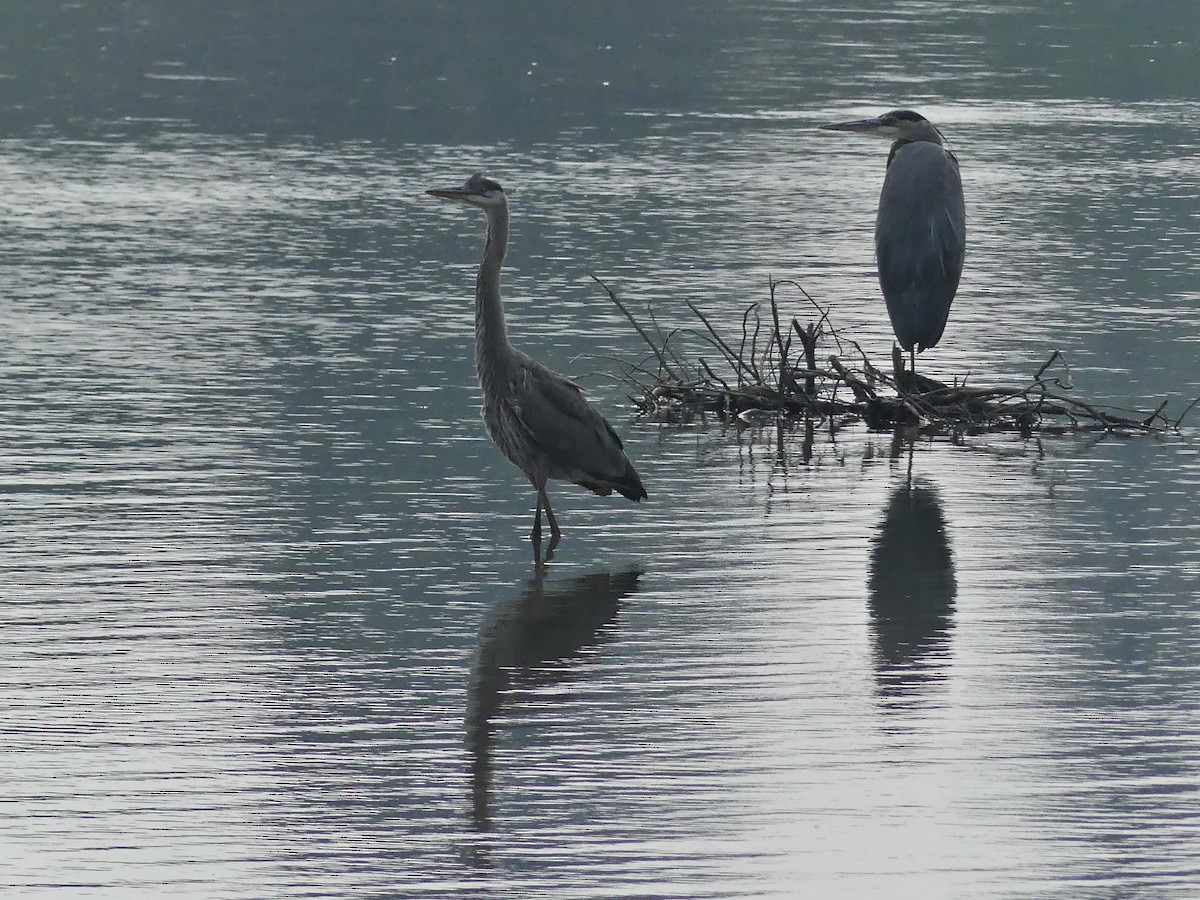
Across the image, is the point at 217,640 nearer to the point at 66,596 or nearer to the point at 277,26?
the point at 66,596

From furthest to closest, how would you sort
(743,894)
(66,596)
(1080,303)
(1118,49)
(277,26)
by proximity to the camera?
(277,26)
(1118,49)
(1080,303)
(66,596)
(743,894)

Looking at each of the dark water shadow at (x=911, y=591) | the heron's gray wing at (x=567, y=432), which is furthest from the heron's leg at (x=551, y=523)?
the dark water shadow at (x=911, y=591)

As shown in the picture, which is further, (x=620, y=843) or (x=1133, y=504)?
(x=1133, y=504)

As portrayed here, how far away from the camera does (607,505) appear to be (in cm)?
1162

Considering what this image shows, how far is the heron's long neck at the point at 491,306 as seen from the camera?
1047cm

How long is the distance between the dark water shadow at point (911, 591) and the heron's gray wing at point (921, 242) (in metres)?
2.09

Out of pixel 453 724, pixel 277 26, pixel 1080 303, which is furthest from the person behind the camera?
pixel 277 26

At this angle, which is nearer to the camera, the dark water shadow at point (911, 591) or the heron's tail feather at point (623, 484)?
the dark water shadow at point (911, 591)

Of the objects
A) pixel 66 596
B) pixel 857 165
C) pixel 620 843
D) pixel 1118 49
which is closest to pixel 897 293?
pixel 66 596

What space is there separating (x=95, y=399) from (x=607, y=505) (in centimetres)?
396

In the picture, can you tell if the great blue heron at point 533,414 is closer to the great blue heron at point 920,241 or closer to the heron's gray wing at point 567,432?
the heron's gray wing at point 567,432

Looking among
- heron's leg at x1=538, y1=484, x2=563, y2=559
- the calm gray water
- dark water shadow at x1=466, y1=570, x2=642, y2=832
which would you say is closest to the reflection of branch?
the calm gray water

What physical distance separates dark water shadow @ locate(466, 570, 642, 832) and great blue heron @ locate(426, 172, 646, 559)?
549 mm

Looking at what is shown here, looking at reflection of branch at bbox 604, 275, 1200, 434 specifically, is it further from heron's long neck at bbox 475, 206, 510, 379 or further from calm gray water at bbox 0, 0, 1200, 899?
heron's long neck at bbox 475, 206, 510, 379
